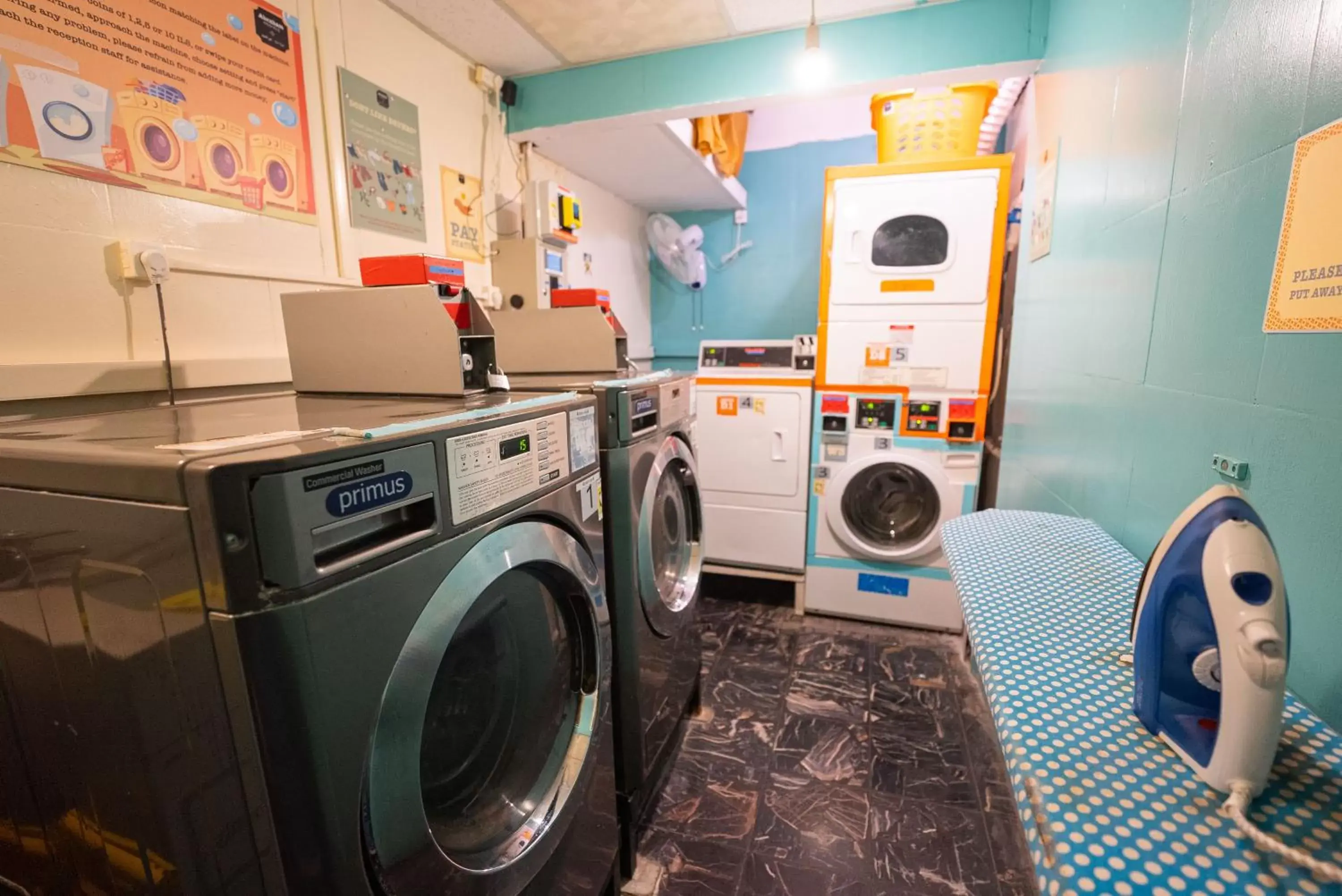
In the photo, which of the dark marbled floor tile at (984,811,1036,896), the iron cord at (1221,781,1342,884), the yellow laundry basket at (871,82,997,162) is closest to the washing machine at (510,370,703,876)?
the dark marbled floor tile at (984,811,1036,896)

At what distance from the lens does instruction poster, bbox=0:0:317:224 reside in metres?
1.06

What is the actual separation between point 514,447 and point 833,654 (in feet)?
6.50

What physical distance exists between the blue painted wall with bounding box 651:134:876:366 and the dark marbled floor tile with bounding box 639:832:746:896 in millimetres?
2897

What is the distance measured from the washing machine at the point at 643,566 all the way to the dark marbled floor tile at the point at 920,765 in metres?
0.64

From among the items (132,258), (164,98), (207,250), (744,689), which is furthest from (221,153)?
(744,689)

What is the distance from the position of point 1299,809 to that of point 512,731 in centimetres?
99

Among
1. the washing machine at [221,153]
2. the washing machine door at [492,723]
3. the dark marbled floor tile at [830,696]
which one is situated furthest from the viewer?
the dark marbled floor tile at [830,696]

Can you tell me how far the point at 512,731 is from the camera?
96 centimetres

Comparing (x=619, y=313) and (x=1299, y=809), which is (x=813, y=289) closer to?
(x=619, y=313)

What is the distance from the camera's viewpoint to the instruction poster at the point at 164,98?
106 cm

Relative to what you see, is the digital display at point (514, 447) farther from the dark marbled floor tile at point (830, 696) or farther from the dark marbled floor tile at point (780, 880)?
the dark marbled floor tile at point (830, 696)

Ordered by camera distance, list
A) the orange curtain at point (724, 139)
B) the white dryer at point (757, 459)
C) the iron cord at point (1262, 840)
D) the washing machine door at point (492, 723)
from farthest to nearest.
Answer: the orange curtain at point (724, 139) < the white dryer at point (757, 459) < the washing machine door at point (492, 723) < the iron cord at point (1262, 840)

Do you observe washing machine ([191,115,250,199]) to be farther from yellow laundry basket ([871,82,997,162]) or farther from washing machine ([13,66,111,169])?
yellow laundry basket ([871,82,997,162])

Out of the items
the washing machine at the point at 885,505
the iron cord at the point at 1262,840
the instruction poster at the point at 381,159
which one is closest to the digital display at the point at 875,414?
the washing machine at the point at 885,505
